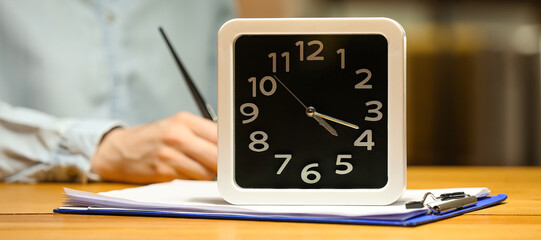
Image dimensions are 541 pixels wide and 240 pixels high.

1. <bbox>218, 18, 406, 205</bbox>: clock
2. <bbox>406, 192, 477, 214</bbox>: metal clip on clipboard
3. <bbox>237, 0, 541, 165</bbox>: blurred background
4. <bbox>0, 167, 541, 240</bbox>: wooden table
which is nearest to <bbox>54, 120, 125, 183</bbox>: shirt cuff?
<bbox>0, 167, 541, 240</bbox>: wooden table

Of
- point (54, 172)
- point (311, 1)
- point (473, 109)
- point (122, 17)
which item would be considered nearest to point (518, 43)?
point (473, 109)

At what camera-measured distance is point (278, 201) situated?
0.60 m

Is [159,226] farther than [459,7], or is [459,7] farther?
[459,7]

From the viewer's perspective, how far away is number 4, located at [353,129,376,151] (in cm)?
60

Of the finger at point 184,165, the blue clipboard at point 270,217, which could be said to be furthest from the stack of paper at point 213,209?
the finger at point 184,165

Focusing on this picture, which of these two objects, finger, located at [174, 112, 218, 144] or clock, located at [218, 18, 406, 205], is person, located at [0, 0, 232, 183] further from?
clock, located at [218, 18, 406, 205]

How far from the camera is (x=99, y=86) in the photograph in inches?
59.2

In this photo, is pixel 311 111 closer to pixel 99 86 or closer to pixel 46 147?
pixel 46 147

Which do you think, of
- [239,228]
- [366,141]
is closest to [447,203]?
[366,141]

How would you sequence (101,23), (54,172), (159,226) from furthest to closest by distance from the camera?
(101,23) < (54,172) < (159,226)

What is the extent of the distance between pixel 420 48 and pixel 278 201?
2.75 metres

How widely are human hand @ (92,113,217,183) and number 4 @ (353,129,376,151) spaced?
33 centimetres

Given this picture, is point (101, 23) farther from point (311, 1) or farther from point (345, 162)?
point (311, 1)

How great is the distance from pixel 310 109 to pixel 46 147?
63 centimetres
